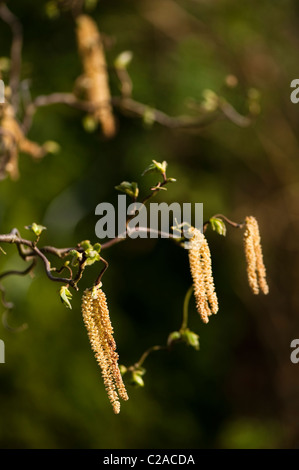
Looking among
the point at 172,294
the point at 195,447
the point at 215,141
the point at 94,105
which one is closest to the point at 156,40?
the point at 215,141

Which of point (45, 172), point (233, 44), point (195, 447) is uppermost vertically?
point (233, 44)

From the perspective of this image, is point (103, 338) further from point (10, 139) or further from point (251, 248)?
point (10, 139)

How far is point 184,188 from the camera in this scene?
107 inches

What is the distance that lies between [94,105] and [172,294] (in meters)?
1.66

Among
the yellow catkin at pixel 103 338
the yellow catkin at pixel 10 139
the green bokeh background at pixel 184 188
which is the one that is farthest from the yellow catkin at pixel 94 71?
the green bokeh background at pixel 184 188

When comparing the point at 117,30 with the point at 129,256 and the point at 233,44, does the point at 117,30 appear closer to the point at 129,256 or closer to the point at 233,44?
the point at 233,44

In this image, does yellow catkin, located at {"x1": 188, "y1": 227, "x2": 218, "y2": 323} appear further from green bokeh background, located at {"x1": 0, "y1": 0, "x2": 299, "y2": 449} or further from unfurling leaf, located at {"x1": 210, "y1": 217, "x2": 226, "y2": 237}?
green bokeh background, located at {"x1": 0, "y1": 0, "x2": 299, "y2": 449}

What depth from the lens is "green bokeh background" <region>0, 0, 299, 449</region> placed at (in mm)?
2619

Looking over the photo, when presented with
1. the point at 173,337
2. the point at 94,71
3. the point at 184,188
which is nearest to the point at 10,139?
the point at 94,71

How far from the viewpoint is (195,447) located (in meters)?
2.66

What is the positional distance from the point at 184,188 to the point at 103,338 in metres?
2.10

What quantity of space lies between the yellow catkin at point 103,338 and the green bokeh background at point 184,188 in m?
1.90

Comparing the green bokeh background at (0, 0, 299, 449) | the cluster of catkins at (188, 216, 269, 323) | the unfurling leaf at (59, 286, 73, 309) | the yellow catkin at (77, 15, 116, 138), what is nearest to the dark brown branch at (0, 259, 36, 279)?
the unfurling leaf at (59, 286, 73, 309)

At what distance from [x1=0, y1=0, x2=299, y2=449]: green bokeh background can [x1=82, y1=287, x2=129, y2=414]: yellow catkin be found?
1.90 metres
